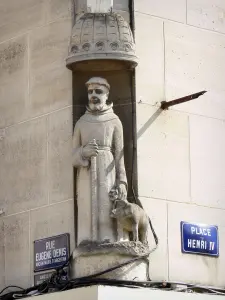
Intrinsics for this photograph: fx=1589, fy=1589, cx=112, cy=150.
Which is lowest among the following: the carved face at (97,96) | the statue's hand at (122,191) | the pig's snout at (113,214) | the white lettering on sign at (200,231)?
the white lettering on sign at (200,231)

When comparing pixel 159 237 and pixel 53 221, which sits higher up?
pixel 53 221

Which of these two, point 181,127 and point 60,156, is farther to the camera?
point 181,127

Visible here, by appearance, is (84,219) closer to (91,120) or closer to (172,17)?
(91,120)

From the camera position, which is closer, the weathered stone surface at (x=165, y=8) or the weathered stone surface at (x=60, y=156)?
the weathered stone surface at (x=60, y=156)

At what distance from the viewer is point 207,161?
19.4 metres

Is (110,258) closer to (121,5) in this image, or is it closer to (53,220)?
(53,220)

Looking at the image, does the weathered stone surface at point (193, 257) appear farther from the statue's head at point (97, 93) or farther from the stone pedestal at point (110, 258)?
the statue's head at point (97, 93)

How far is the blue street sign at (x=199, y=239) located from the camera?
18906 mm

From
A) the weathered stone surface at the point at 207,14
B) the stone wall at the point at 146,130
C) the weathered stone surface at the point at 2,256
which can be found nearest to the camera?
the stone wall at the point at 146,130

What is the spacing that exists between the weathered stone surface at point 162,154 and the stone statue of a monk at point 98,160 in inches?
12.6

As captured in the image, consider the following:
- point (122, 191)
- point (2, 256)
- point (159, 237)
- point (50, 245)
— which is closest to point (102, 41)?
point (122, 191)

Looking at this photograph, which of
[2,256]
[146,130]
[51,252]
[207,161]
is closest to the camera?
[146,130]

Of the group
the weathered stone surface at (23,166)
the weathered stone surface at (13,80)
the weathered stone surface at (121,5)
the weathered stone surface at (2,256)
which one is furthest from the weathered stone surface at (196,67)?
the weathered stone surface at (2,256)

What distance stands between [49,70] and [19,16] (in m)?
0.98
